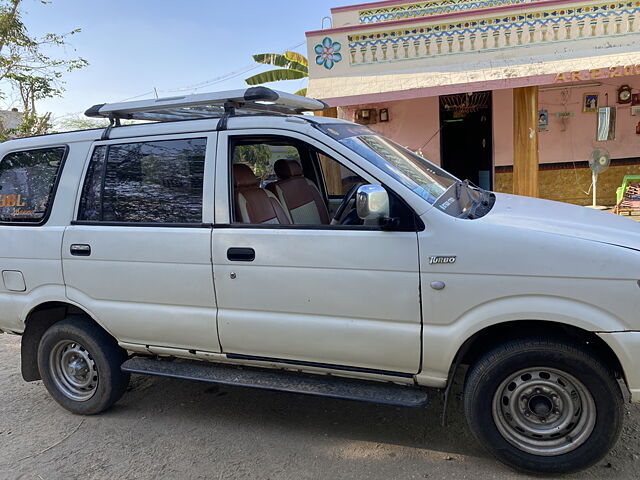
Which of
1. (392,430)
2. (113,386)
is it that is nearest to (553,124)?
(392,430)

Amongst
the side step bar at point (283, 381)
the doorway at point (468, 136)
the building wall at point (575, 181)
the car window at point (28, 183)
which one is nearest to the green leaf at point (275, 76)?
the doorway at point (468, 136)

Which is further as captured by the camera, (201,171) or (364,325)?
(201,171)

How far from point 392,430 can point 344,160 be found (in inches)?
70.7

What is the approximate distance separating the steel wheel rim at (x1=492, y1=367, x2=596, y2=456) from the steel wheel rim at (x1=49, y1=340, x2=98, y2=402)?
2.83 meters

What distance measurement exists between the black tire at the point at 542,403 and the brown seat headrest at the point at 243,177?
1.88 m

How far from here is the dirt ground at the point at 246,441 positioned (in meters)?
2.98

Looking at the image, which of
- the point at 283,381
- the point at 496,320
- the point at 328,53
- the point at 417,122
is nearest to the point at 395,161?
the point at 496,320

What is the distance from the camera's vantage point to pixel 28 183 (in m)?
3.86

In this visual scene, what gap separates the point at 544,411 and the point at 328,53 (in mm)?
8411

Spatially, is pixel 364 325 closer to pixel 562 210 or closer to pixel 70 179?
pixel 562 210

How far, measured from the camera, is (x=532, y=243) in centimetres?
258

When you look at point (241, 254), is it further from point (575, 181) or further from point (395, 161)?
point (575, 181)

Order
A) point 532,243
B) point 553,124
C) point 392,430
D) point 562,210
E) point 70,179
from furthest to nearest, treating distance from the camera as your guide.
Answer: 1. point 553,124
2. point 70,179
3. point 392,430
4. point 562,210
5. point 532,243

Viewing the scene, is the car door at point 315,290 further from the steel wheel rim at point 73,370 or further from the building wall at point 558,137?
the building wall at point 558,137
